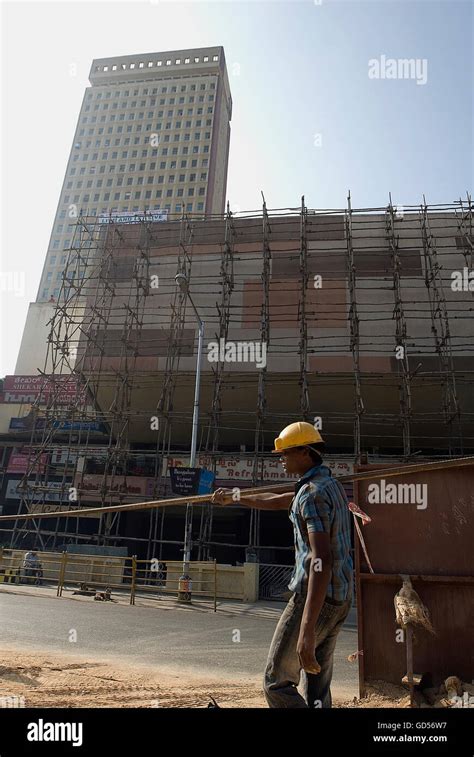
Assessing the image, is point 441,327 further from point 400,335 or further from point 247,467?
point 247,467

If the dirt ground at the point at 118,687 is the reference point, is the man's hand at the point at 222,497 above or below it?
above

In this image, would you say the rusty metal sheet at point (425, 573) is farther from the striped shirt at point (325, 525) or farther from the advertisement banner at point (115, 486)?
the advertisement banner at point (115, 486)

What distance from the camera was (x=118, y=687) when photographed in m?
4.83

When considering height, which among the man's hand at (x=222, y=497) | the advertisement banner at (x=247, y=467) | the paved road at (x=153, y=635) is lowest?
the paved road at (x=153, y=635)

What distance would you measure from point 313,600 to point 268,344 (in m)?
20.7

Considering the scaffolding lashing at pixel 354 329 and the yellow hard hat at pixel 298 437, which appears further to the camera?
the scaffolding lashing at pixel 354 329

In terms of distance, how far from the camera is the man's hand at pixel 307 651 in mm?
2562

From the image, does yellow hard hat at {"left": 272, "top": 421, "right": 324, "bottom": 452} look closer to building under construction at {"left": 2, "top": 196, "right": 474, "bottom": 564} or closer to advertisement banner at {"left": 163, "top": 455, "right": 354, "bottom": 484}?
building under construction at {"left": 2, "top": 196, "right": 474, "bottom": 564}

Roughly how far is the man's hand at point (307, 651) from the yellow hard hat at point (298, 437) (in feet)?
3.58

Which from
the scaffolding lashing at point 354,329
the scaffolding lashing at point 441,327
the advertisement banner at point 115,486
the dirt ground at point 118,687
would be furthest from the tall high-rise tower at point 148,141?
the dirt ground at point 118,687

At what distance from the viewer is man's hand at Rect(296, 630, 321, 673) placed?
8.41ft

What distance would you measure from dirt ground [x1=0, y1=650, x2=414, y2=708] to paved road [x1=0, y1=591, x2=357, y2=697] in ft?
1.92
